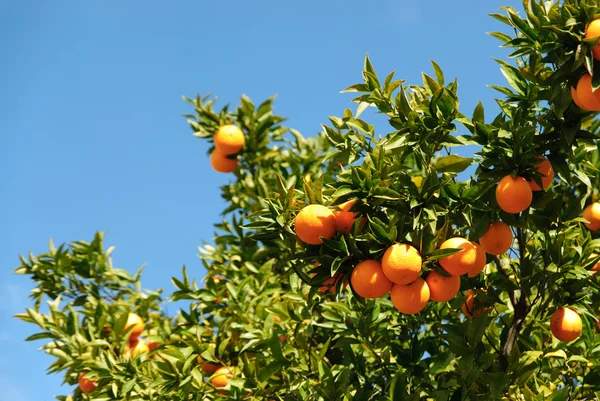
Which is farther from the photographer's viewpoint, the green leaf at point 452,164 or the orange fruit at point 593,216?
the orange fruit at point 593,216

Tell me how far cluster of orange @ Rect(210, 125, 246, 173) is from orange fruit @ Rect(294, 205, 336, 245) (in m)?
3.06

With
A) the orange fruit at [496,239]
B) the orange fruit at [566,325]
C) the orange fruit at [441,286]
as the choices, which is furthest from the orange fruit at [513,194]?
the orange fruit at [566,325]

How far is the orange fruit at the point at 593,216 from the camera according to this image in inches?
167

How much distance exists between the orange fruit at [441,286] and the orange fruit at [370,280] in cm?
19

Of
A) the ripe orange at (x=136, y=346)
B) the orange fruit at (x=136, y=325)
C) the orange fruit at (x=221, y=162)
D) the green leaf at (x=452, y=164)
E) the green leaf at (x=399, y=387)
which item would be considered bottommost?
the green leaf at (x=399, y=387)

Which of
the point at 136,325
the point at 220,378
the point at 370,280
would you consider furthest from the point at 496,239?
the point at 136,325

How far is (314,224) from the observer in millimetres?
3002

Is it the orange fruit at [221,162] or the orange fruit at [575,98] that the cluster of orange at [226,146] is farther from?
the orange fruit at [575,98]

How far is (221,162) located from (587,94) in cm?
375

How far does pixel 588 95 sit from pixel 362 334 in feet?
5.89

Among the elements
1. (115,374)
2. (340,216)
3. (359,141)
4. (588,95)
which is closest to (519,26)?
(588,95)

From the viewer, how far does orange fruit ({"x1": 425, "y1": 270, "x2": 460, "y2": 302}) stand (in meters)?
3.01

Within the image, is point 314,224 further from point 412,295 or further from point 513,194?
point 513,194

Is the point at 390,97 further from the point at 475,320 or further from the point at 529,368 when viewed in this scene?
the point at 529,368
